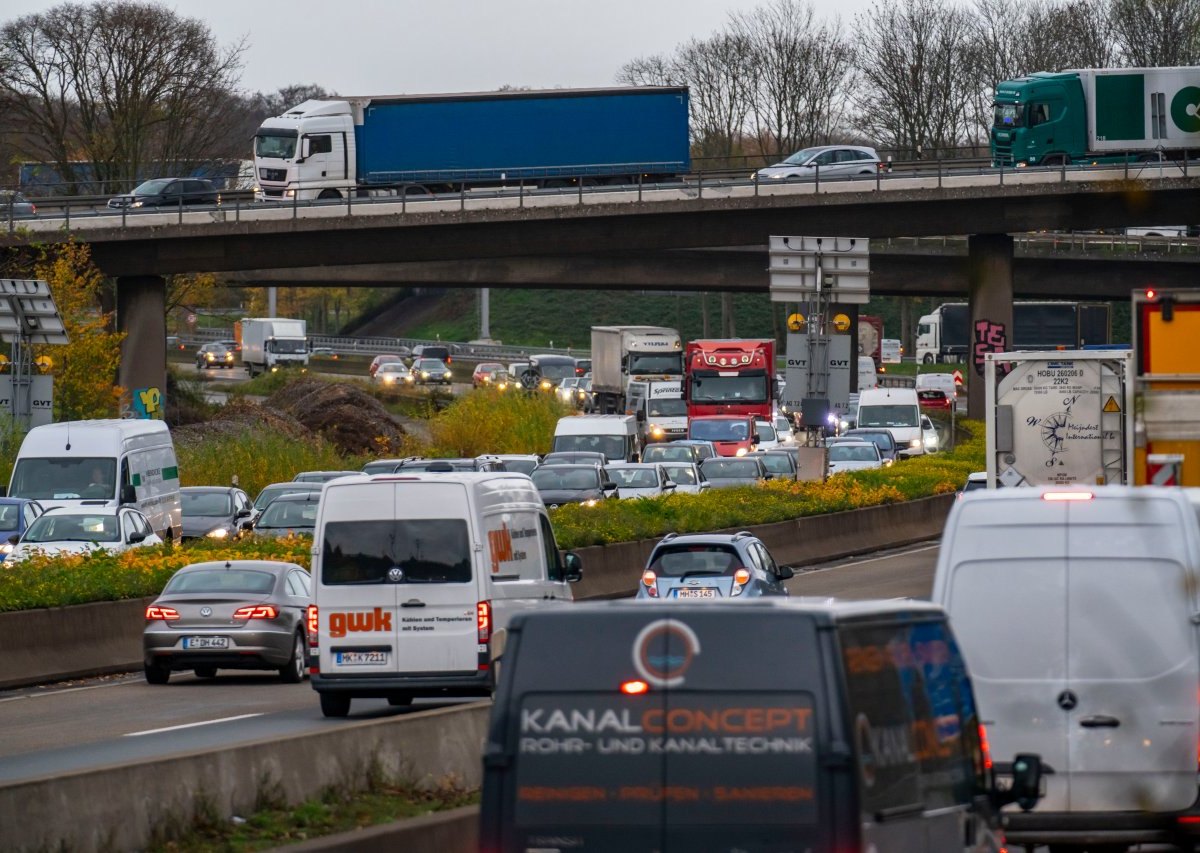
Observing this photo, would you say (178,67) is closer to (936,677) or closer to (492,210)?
(492,210)

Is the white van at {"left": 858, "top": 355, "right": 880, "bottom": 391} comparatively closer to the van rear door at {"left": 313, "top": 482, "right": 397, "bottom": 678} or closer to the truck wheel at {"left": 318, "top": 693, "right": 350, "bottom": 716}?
the truck wheel at {"left": 318, "top": 693, "right": 350, "bottom": 716}

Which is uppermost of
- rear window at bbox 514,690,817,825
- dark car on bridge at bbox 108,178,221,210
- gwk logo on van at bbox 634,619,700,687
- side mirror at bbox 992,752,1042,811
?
dark car on bridge at bbox 108,178,221,210

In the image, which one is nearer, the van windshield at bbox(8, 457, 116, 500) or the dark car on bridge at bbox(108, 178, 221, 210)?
the van windshield at bbox(8, 457, 116, 500)

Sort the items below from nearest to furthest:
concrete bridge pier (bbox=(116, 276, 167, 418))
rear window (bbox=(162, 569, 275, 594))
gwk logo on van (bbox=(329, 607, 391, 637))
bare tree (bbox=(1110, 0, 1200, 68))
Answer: bare tree (bbox=(1110, 0, 1200, 68))
gwk logo on van (bbox=(329, 607, 391, 637))
rear window (bbox=(162, 569, 275, 594))
concrete bridge pier (bbox=(116, 276, 167, 418))

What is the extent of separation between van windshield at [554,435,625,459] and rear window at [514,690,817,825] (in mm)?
42522

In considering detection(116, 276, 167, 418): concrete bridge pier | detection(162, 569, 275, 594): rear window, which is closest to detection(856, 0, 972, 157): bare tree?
detection(116, 276, 167, 418): concrete bridge pier

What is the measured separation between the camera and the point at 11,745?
54.9 ft

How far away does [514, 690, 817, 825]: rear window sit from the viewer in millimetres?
6227

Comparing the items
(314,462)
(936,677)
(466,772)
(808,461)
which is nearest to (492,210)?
(314,462)

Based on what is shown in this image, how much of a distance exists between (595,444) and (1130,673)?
39.2 meters

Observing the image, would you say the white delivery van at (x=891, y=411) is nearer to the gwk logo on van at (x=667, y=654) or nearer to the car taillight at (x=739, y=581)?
the car taillight at (x=739, y=581)

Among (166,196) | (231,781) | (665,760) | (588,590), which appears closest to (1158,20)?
(665,760)

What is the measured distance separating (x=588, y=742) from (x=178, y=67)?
74368 millimetres

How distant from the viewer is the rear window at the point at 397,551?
1806 cm
